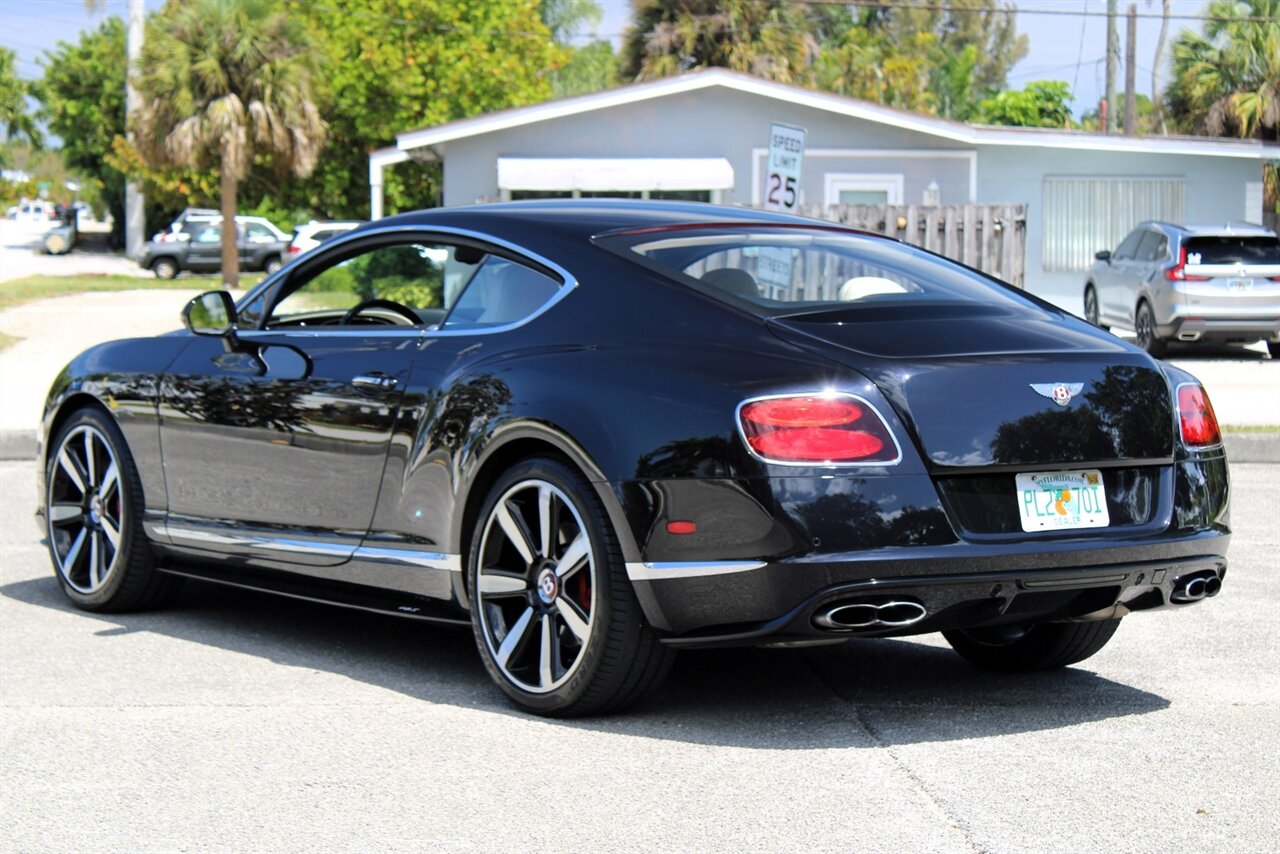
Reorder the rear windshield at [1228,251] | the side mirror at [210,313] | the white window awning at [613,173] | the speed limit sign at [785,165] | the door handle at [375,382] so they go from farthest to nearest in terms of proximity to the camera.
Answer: the white window awning at [613,173] < the rear windshield at [1228,251] < the speed limit sign at [785,165] < the side mirror at [210,313] < the door handle at [375,382]

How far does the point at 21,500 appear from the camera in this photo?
1090cm

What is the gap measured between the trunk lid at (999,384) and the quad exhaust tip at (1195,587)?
360 mm

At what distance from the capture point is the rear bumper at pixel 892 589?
4.86 metres

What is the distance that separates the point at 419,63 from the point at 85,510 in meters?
48.8

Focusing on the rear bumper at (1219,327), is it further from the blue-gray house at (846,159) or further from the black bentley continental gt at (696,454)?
the black bentley continental gt at (696,454)

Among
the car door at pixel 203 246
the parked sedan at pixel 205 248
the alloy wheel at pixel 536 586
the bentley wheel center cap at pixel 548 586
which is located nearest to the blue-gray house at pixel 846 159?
the parked sedan at pixel 205 248

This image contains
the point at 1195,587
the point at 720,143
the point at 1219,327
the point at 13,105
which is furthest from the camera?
the point at 13,105

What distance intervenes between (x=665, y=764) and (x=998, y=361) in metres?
1.40

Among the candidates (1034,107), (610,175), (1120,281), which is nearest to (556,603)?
(1120,281)

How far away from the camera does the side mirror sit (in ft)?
22.8

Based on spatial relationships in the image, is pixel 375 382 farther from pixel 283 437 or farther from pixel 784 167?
pixel 784 167

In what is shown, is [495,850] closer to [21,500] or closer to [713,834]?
[713,834]

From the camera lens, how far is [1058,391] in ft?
16.8

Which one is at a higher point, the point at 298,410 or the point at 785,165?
the point at 785,165
